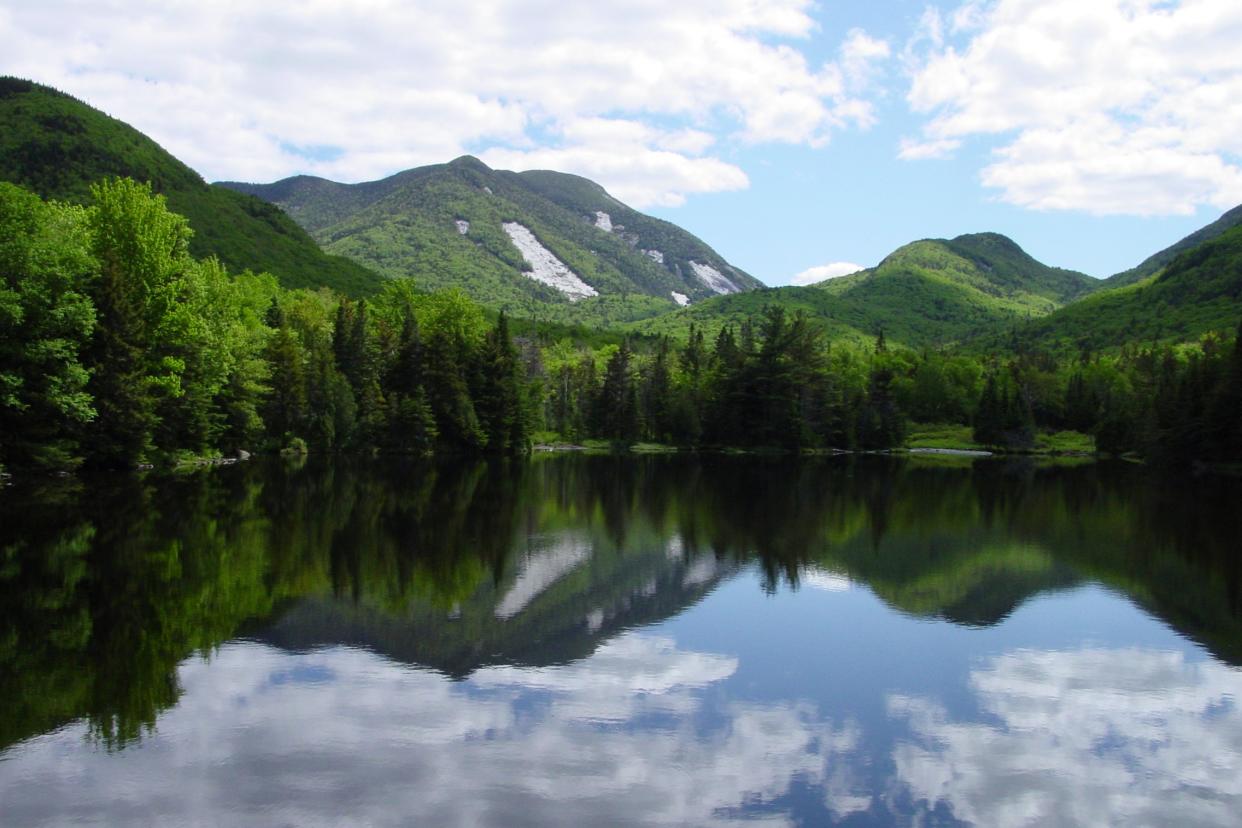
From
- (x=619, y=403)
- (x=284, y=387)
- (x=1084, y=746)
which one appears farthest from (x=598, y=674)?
(x=619, y=403)

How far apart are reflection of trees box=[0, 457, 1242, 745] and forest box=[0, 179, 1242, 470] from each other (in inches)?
242

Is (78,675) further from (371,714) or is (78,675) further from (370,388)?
(370,388)

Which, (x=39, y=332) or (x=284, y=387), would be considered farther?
(x=284, y=387)

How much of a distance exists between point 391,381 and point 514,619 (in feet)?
246

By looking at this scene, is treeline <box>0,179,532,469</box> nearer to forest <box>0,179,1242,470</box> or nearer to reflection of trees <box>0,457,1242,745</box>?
forest <box>0,179,1242,470</box>

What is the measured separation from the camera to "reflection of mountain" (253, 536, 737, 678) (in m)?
17.8

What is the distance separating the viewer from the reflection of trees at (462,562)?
1741 centimetres

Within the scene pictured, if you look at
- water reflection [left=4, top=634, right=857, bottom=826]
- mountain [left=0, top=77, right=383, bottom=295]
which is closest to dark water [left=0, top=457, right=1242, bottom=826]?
water reflection [left=4, top=634, right=857, bottom=826]

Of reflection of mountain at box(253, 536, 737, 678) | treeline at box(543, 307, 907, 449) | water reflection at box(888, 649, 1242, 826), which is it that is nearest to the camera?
water reflection at box(888, 649, 1242, 826)

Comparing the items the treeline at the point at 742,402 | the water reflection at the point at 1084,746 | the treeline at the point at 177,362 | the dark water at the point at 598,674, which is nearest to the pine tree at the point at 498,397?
the treeline at the point at 177,362

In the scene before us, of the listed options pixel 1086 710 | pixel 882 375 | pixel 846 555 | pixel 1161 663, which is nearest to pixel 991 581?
pixel 846 555

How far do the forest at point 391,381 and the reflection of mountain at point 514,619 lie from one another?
2844 centimetres

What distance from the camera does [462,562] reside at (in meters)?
26.8

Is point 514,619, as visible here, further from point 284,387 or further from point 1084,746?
point 284,387
